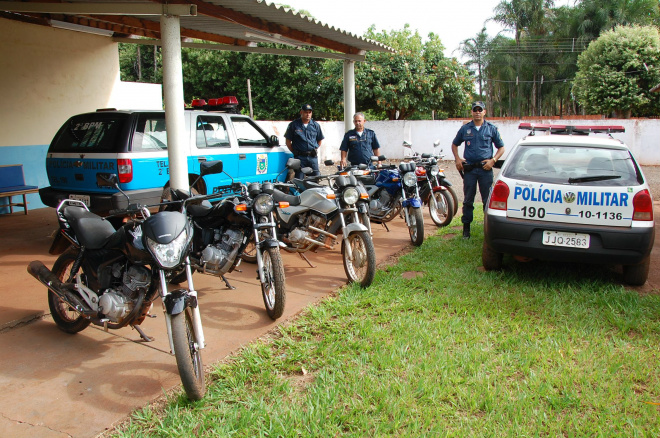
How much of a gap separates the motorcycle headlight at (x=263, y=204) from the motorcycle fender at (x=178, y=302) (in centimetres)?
139

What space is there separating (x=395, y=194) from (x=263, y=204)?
3241 millimetres

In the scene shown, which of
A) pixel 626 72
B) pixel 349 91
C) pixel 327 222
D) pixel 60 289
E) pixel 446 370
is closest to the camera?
pixel 446 370

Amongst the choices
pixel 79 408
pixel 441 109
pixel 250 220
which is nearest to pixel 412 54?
pixel 441 109

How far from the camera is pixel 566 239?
478 centimetres

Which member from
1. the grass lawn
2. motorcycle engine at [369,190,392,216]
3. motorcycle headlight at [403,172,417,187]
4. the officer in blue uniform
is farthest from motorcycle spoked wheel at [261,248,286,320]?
the officer in blue uniform

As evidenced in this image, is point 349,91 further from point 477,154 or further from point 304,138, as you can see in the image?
point 477,154

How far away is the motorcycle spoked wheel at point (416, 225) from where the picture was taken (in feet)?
21.5

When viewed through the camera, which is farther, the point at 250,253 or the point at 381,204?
the point at 381,204

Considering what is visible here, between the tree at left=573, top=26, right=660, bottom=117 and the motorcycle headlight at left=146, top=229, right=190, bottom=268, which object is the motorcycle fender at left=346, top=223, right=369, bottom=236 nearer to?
the motorcycle headlight at left=146, top=229, right=190, bottom=268

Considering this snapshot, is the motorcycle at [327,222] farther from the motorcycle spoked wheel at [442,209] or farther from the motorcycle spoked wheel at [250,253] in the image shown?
the motorcycle spoked wheel at [442,209]

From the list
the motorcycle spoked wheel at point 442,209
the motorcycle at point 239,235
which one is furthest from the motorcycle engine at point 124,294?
the motorcycle spoked wheel at point 442,209

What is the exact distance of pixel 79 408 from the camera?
3084 millimetres

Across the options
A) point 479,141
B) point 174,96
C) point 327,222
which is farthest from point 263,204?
point 479,141

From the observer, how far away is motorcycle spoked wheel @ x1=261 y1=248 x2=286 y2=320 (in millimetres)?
4203
